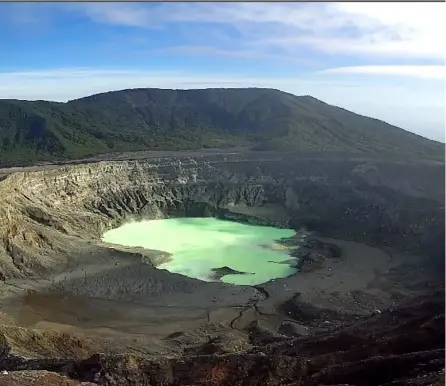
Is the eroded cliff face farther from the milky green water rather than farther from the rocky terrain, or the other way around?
the milky green water

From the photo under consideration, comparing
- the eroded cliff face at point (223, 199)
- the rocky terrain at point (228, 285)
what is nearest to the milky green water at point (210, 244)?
the rocky terrain at point (228, 285)

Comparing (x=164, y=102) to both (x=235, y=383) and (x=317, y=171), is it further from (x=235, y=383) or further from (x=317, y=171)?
(x=235, y=383)

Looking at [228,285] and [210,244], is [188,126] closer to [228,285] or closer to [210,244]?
[210,244]

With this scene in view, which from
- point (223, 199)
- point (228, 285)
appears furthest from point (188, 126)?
point (228, 285)

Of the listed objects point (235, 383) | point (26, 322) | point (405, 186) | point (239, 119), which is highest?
point (239, 119)

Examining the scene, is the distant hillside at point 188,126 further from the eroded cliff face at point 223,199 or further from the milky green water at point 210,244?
the milky green water at point 210,244

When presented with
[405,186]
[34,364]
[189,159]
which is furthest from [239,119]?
[34,364]

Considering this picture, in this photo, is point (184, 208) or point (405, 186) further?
point (184, 208)

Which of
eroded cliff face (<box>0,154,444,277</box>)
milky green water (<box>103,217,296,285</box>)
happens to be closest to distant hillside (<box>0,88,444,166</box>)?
eroded cliff face (<box>0,154,444,277</box>)
